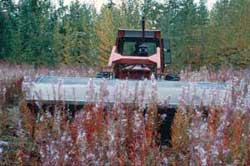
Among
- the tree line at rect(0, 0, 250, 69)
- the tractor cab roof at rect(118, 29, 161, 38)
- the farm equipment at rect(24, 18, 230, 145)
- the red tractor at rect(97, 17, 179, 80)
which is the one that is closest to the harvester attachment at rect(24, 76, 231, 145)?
the farm equipment at rect(24, 18, 230, 145)

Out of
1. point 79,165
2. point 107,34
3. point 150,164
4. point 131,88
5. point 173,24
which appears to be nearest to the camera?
point 79,165

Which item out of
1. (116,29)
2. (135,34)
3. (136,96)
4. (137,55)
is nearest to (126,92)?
(136,96)

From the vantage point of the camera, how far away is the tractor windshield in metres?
10.5

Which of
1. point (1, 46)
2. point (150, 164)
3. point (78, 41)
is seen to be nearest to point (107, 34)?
point (78, 41)

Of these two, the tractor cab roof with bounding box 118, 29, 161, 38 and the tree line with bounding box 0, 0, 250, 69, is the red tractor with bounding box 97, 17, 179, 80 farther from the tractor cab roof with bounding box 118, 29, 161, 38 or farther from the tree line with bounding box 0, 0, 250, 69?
the tree line with bounding box 0, 0, 250, 69

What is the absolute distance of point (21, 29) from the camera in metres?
39.2

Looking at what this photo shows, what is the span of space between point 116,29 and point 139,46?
92.2ft

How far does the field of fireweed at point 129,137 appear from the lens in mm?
3682

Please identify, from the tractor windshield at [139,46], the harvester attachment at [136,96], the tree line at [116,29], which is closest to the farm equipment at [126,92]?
the harvester attachment at [136,96]

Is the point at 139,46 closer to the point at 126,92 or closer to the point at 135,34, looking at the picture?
the point at 135,34

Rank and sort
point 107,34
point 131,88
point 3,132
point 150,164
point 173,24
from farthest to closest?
point 173,24 < point 107,34 < point 131,88 < point 3,132 < point 150,164

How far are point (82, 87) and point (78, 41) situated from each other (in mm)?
35601

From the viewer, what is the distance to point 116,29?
38469 mm

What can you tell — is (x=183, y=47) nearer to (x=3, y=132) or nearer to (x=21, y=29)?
(x=21, y=29)
